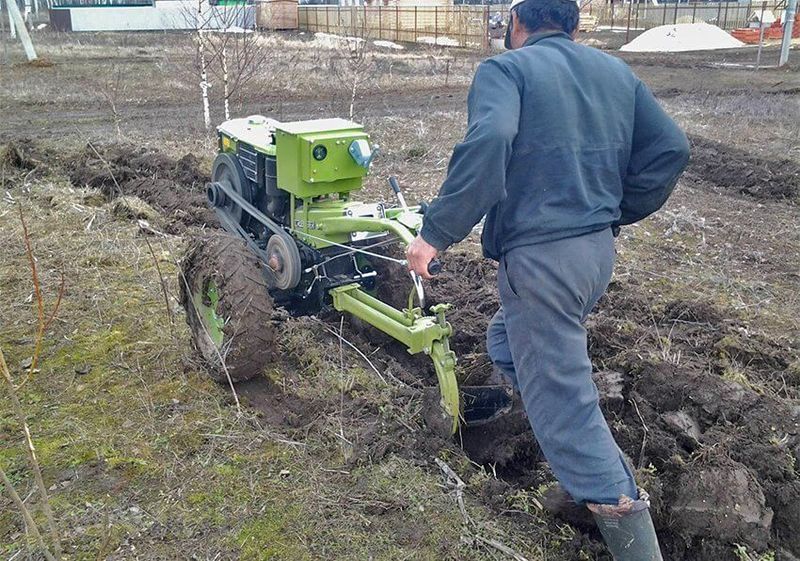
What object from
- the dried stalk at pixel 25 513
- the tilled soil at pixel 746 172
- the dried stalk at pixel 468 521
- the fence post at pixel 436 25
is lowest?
the dried stalk at pixel 468 521

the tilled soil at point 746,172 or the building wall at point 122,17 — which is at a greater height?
the building wall at point 122,17

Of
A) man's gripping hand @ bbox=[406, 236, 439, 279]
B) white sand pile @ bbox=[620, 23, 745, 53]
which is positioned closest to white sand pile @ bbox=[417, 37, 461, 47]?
white sand pile @ bbox=[620, 23, 745, 53]

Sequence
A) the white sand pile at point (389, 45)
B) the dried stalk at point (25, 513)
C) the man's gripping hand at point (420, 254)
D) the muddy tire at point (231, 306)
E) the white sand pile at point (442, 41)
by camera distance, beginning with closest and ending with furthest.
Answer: the dried stalk at point (25, 513) → the man's gripping hand at point (420, 254) → the muddy tire at point (231, 306) → the white sand pile at point (389, 45) → the white sand pile at point (442, 41)

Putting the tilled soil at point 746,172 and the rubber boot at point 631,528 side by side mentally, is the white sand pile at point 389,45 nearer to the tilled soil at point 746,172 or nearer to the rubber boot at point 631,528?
the tilled soil at point 746,172

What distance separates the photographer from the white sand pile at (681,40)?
91.9 ft

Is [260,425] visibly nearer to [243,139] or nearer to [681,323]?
[243,139]

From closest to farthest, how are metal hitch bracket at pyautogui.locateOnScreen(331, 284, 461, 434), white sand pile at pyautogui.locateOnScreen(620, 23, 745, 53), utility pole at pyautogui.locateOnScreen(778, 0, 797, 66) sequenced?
metal hitch bracket at pyautogui.locateOnScreen(331, 284, 461, 434)
utility pole at pyautogui.locateOnScreen(778, 0, 797, 66)
white sand pile at pyautogui.locateOnScreen(620, 23, 745, 53)

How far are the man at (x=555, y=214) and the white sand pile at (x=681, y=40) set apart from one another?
2692cm

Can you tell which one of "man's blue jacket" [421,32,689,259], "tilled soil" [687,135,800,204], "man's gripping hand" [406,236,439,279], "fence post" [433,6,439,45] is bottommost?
"tilled soil" [687,135,800,204]

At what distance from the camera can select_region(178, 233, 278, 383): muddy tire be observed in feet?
14.0

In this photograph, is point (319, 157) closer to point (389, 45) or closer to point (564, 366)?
point (564, 366)

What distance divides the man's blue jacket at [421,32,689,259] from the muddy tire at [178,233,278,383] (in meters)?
1.61


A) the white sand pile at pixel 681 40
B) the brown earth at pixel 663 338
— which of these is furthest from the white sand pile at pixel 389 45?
the brown earth at pixel 663 338

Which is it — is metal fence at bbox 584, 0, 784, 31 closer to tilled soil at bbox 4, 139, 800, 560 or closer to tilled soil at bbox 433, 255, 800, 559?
tilled soil at bbox 4, 139, 800, 560
